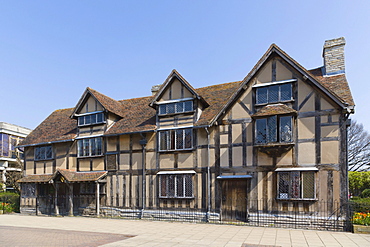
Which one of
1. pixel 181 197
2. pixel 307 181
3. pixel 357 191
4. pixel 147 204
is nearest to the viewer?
pixel 307 181

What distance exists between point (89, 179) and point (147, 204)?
4.19 meters

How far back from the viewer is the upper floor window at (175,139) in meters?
17.8

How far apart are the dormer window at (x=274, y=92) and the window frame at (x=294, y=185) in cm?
379

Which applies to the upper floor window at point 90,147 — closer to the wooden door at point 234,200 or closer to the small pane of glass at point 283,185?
the wooden door at point 234,200

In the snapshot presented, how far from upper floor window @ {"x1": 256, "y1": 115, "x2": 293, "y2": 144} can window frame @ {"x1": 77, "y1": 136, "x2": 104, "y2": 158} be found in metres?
10.9

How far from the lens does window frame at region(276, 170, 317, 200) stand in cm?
1443

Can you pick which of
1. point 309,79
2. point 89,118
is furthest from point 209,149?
point 89,118

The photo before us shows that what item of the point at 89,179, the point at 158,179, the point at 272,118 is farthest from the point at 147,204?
the point at 272,118

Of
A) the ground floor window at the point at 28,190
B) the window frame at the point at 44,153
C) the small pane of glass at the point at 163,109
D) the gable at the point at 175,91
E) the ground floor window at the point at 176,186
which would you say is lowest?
the ground floor window at the point at 28,190

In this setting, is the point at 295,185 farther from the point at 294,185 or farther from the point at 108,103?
the point at 108,103

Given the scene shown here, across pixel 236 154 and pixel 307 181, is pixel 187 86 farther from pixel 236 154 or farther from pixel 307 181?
pixel 307 181

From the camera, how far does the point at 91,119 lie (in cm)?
2086

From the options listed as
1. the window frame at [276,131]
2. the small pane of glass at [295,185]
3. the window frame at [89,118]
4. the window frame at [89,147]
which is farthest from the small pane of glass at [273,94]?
the window frame at [89,147]

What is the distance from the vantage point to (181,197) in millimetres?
17281
